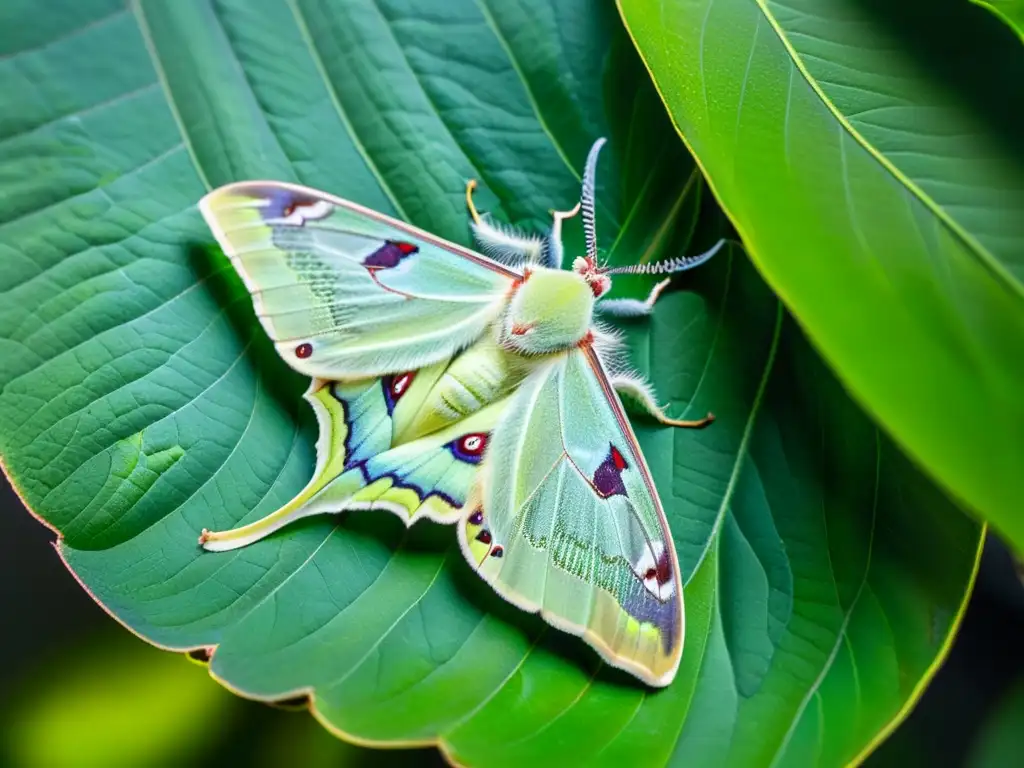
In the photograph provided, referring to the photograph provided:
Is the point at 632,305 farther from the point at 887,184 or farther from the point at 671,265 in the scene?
the point at 887,184

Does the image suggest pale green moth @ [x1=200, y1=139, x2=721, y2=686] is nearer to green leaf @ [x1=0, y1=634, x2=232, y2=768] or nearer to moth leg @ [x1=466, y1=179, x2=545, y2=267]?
moth leg @ [x1=466, y1=179, x2=545, y2=267]

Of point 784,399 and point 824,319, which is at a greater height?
point 824,319

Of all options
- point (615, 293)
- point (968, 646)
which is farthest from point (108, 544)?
point (968, 646)

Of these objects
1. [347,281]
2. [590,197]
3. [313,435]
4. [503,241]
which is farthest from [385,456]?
[590,197]

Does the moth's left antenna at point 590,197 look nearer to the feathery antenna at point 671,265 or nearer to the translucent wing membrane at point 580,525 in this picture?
the feathery antenna at point 671,265

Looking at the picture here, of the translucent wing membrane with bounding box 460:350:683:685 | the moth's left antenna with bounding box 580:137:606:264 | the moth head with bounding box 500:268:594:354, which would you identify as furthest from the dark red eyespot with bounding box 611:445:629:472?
the moth's left antenna with bounding box 580:137:606:264

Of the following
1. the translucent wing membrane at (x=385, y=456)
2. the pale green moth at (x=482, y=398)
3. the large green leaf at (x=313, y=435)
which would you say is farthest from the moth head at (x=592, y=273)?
the translucent wing membrane at (x=385, y=456)

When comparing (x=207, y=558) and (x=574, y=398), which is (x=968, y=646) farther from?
(x=207, y=558)
